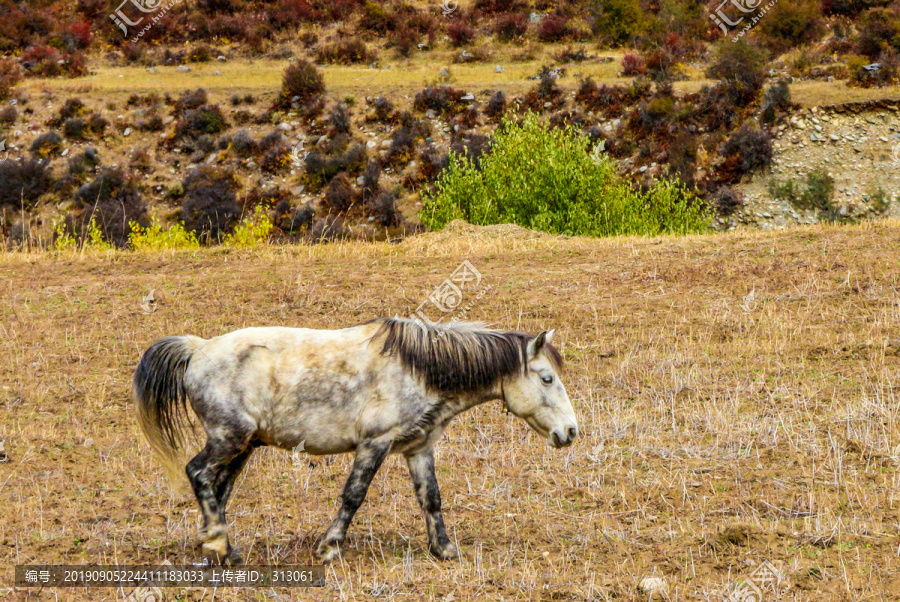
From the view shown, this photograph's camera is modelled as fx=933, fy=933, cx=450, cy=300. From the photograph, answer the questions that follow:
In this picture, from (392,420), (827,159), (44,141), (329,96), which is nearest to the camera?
(392,420)

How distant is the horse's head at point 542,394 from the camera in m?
7.39

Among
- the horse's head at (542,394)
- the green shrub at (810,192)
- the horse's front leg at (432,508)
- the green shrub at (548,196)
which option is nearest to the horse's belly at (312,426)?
the horse's front leg at (432,508)

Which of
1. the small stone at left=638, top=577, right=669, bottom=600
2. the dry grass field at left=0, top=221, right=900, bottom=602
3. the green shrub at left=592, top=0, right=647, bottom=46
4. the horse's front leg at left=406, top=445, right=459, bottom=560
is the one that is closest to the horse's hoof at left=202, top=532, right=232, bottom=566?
the dry grass field at left=0, top=221, right=900, bottom=602

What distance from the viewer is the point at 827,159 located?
42.3m

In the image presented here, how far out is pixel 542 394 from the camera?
7.43 m

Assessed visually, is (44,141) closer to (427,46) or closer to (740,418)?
(427,46)

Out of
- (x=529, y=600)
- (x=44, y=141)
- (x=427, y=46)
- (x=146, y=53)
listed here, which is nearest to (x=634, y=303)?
(x=529, y=600)

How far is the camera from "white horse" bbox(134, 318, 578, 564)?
23.7 ft

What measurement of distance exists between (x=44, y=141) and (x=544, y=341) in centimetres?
4714
